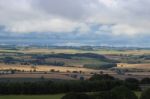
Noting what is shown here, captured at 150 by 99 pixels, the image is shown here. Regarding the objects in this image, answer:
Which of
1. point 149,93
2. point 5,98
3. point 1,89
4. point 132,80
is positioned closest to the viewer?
point 149,93

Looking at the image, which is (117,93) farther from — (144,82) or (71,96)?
(144,82)

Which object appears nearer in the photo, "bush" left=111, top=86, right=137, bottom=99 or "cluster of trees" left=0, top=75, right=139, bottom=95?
"bush" left=111, top=86, right=137, bottom=99

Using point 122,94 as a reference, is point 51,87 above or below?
below

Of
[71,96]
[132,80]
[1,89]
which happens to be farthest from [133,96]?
[132,80]

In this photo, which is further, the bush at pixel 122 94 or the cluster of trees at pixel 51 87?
the cluster of trees at pixel 51 87

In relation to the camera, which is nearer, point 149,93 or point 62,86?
point 149,93

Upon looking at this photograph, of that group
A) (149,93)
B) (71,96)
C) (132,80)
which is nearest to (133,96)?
(149,93)

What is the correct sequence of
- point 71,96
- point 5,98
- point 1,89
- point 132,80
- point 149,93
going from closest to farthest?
point 71,96 → point 149,93 → point 5,98 → point 1,89 → point 132,80

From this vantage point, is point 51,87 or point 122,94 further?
point 51,87

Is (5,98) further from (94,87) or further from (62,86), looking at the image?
(94,87)
